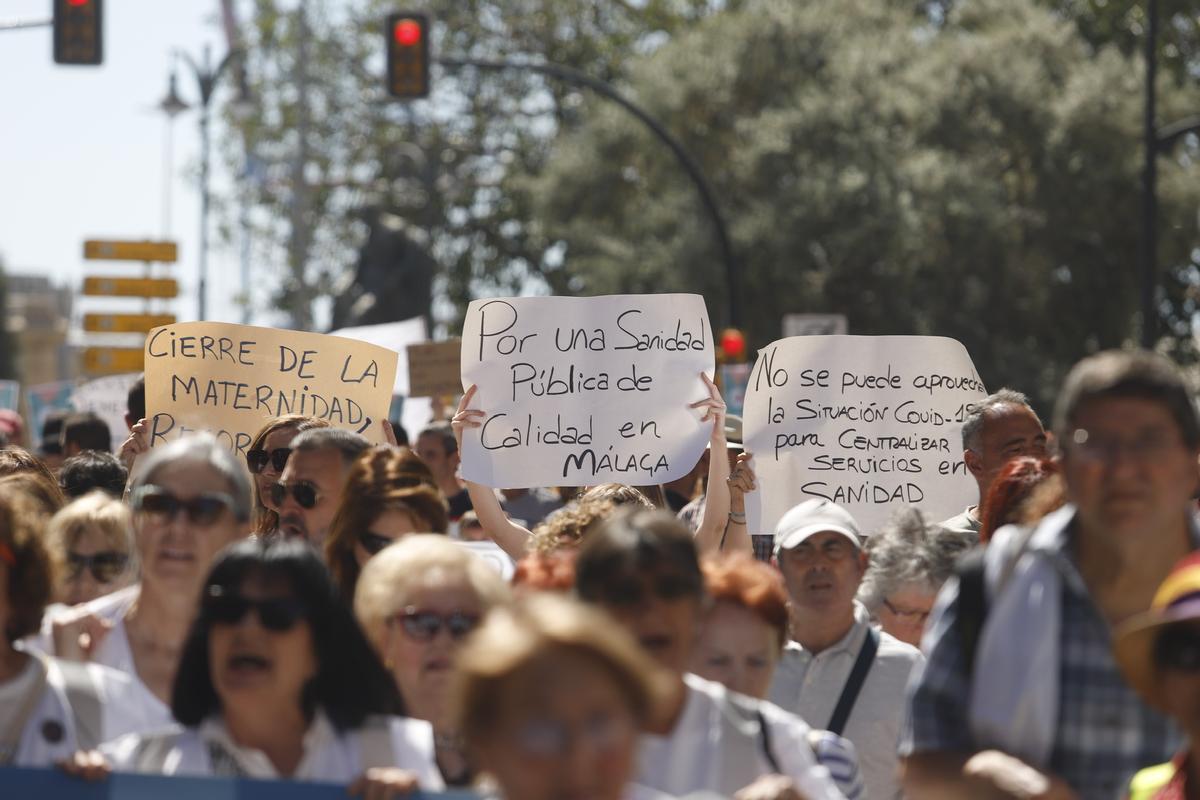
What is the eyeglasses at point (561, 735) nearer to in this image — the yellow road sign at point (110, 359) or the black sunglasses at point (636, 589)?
the black sunglasses at point (636, 589)

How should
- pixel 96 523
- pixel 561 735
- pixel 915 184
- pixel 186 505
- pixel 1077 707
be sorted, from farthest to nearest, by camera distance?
pixel 915 184, pixel 96 523, pixel 186 505, pixel 1077 707, pixel 561 735

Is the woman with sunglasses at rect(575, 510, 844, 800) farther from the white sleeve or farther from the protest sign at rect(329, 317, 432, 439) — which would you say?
the protest sign at rect(329, 317, 432, 439)

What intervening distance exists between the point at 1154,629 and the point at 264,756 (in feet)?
4.85

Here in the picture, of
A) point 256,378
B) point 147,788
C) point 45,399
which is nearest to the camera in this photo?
point 147,788

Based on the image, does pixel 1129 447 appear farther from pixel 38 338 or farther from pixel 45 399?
pixel 38 338

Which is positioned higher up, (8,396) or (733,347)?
(733,347)

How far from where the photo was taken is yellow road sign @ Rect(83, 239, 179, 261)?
18938mm

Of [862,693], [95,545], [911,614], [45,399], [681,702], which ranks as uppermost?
[45,399]

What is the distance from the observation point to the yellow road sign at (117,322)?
19906 mm

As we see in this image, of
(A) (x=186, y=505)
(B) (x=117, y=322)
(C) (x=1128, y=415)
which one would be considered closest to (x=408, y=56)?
(B) (x=117, y=322)

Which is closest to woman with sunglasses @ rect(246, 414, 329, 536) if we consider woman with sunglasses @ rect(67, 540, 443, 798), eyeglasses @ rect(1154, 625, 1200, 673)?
woman with sunglasses @ rect(67, 540, 443, 798)

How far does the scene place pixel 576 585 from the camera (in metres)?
3.37

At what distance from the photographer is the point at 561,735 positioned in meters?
2.45

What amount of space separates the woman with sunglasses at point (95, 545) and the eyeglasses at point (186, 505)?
1.83 ft
